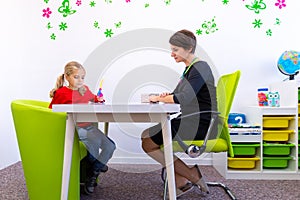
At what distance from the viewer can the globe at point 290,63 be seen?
96.7 inches

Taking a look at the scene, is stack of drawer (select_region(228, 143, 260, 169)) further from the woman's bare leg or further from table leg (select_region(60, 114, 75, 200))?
table leg (select_region(60, 114, 75, 200))

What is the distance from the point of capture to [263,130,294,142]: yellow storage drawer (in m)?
2.35

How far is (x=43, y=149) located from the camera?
149cm

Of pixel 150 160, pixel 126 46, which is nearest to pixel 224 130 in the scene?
pixel 150 160

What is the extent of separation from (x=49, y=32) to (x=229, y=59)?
1801mm

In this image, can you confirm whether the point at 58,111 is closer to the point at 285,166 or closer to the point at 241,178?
the point at 241,178

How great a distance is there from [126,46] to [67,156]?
5.49ft

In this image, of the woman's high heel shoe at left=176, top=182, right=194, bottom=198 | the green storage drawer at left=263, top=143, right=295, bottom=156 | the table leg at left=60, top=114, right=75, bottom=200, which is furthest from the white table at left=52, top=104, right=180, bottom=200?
the green storage drawer at left=263, top=143, right=295, bottom=156

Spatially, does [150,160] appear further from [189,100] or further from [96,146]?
[189,100]

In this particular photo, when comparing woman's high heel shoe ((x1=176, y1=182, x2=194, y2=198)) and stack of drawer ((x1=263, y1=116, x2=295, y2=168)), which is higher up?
stack of drawer ((x1=263, y1=116, x2=295, y2=168))

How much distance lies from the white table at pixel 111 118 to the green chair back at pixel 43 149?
0.27ft

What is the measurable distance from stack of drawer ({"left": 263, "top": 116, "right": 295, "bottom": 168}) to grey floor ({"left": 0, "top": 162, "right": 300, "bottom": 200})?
0.16 m

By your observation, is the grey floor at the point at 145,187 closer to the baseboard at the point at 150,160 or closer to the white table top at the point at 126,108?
the baseboard at the point at 150,160

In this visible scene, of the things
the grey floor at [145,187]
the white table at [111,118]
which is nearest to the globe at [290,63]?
the grey floor at [145,187]
